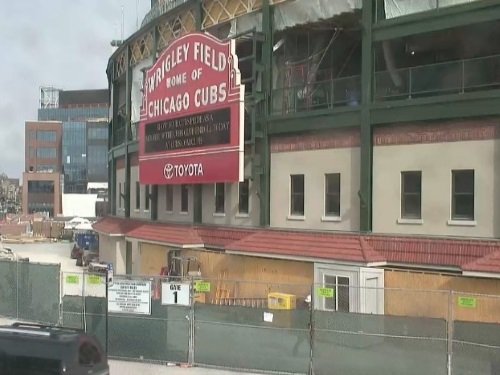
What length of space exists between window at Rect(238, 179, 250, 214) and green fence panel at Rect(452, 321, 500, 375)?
1326 cm

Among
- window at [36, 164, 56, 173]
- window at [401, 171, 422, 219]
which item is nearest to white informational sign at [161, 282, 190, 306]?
window at [401, 171, 422, 219]

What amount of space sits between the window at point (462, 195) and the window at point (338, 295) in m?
3.76

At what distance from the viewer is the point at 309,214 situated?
21578mm

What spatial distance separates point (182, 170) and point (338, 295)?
922 centimetres

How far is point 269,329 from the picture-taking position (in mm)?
12898

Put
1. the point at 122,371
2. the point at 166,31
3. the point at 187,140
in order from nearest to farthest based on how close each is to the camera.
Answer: the point at 122,371 < the point at 187,140 < the point at 166,31

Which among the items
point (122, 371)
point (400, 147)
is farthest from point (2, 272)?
point (400, 147)

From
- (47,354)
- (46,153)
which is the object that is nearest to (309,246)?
(47,354)

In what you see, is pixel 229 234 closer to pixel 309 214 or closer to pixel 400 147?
pixel 309 214

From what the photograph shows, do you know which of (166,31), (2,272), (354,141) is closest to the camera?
(2,272)

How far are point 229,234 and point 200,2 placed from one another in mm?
9892

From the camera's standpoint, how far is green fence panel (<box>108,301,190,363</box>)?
13.7m

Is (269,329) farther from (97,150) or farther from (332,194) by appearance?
(97,150)

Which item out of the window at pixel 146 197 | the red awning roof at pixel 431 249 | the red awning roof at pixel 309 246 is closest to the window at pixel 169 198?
the window at pixel 146 197
